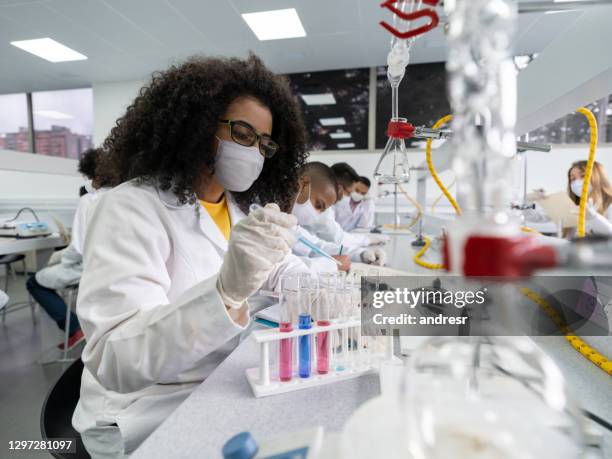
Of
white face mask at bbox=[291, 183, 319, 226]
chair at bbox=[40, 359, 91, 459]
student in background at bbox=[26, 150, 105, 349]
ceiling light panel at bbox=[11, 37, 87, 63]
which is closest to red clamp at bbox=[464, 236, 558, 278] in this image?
chair at bbox=[40, 359, 91, 459]

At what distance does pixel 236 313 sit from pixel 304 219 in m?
1.93

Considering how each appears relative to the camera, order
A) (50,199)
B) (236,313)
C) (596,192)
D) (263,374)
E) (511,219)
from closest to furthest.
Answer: (511,219) < (263,374) < (236,313) < (596,192) < (50,199)

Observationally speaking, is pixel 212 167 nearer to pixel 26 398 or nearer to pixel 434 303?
pixel 434 303

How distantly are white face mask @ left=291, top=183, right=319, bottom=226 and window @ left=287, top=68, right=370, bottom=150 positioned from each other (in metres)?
2.83

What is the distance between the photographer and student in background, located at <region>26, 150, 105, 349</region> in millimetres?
2365

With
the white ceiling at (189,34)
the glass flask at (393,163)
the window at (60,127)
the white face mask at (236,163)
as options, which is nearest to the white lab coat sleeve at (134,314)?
the white face mask at (236,163)

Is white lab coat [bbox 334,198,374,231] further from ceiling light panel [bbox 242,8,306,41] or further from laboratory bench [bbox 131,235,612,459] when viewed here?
laboratory bench [bbox 131,235,612,459]

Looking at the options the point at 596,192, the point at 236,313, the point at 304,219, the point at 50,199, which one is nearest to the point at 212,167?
the point at 236,313

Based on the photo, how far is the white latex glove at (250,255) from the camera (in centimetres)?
74

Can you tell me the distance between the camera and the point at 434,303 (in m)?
0.85

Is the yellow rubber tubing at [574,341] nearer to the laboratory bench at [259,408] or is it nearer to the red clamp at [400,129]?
the laboratory bench at [259,408]

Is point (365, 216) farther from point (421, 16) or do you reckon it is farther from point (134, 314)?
point (421, 16)

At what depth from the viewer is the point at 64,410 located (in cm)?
87

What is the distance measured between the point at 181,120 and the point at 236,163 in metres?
0.21
